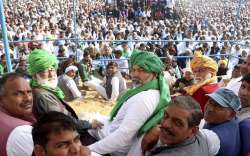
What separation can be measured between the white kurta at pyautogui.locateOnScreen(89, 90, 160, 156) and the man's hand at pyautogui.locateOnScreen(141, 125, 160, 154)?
0.10 metres

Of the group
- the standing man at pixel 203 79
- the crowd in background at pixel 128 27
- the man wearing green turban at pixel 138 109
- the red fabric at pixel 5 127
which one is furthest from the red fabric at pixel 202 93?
the crowd in background at pixel 128 27

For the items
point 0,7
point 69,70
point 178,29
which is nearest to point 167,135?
point 0,7

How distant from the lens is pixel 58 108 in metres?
2.56

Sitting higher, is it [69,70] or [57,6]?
[57,6]

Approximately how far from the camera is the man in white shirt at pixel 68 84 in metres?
6.72

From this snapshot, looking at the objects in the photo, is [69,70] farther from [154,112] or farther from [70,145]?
[70,145]

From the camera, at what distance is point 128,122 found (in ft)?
7.60

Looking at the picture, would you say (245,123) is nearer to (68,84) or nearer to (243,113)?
(243,113)

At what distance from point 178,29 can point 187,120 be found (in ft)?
45.1

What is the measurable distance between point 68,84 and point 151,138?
467 cm

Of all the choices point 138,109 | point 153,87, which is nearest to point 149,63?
point 153,87

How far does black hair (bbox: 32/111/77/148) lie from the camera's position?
1.63 meters

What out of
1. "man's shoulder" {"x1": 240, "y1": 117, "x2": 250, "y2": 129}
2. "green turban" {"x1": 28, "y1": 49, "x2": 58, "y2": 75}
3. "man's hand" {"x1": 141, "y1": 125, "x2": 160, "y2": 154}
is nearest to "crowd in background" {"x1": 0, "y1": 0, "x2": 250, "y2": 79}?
"green turban" {"x1": 28, "y1": 49, "x2": 58, "y2": 75}

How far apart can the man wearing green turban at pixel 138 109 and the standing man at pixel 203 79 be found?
0.76 meters
